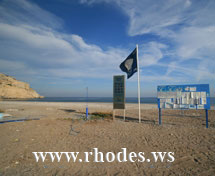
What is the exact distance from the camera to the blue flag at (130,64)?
10.3 meters

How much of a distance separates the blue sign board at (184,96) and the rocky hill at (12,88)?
341ft

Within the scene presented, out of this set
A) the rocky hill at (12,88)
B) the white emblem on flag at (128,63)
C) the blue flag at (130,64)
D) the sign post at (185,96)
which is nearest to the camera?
the sign post at (185,96)

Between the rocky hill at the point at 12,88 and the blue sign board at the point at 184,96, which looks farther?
the rocky hill at the point at 12,88

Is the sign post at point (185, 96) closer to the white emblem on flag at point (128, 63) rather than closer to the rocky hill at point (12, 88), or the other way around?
the white emblem on flag at point (128, 63)

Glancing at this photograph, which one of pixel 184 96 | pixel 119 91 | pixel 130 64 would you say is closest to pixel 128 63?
pixel 130 64

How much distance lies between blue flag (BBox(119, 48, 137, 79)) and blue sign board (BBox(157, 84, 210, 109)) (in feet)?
7.42

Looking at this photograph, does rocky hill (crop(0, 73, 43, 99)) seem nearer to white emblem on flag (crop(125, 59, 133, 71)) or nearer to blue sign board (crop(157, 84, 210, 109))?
white emblem on flag (crop(125, 59, 133, 71))

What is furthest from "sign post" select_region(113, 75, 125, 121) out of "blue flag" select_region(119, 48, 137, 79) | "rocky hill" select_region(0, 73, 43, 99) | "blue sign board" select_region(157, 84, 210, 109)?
"rocky hill" select_region(0, 73, 43, 99)

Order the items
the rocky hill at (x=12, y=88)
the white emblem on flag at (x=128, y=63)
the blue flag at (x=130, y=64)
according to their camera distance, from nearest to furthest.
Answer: the blue flag at (x=130, y=64) → the white emblem on flag at (x=128, y=63) → the rocky hill at (x=12, y=88)

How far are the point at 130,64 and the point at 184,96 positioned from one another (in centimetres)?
418

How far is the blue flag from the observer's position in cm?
1027

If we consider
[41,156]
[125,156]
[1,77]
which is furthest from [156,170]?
[1,77]

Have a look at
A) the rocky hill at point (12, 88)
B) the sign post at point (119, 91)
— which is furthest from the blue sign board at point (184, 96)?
the rocky hill at point (12, 88)

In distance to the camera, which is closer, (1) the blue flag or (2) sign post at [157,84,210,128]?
(2) sign post at [157,84,210,128]
